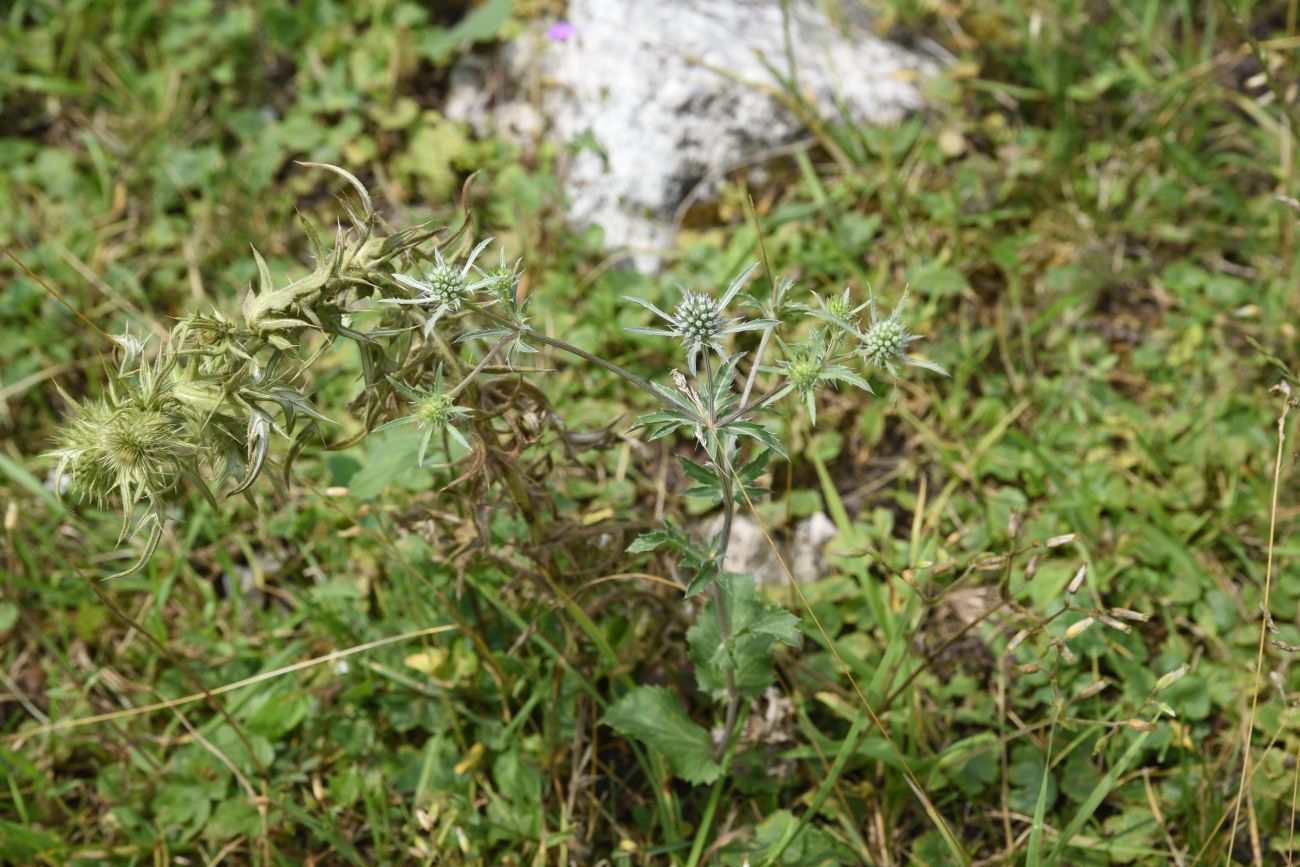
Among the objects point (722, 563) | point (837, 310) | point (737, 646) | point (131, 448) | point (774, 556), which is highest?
point (837, 310)

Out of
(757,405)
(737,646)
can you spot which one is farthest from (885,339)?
(737,646)

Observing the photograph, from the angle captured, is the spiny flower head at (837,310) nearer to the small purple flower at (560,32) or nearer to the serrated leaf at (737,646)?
the serrated leaf at (737,646)

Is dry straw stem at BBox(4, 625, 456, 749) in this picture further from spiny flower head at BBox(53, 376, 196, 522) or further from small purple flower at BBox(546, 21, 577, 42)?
small purple flower at BBox(546, 21, 577, 42)

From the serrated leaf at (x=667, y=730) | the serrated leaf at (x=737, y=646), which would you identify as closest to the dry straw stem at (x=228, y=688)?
the serrated leaf at (x=667, y=730)

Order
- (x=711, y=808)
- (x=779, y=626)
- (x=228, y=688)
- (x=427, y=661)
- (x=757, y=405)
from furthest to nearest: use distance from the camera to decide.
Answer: (x=427, y=661) < (x=228, y=688) < (x=711, y=808) < (x=779, y=626) < (x=757, y=405)

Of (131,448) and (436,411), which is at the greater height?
(436,411)

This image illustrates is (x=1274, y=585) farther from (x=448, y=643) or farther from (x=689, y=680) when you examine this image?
(x=448, y=643)

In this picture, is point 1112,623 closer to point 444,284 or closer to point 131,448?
point 444,284
